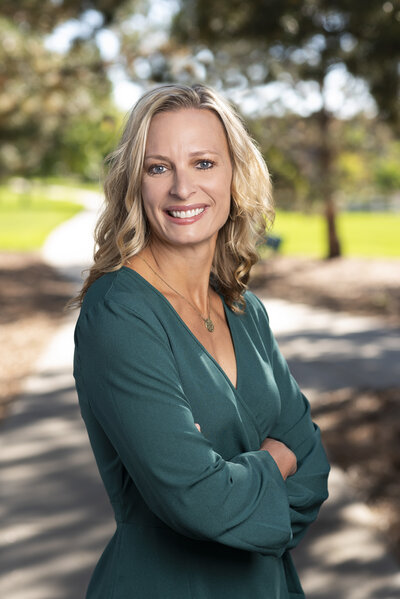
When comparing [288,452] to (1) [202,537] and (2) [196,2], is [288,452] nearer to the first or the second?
(1) [202,537]

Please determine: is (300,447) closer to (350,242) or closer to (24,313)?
(24,313)

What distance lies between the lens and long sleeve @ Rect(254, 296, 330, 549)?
1.92 meters

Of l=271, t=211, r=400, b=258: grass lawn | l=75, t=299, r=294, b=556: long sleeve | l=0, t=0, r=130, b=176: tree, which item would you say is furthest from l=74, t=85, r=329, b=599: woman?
l=271, t=211, r=400, b=258: grass lawn

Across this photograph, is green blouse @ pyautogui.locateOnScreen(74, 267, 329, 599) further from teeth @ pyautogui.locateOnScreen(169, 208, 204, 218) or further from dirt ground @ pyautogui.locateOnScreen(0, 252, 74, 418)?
dirt ground @ pyautogui.locateOnScreen(0, 252, 74, 418)

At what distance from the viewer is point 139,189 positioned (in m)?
1.78

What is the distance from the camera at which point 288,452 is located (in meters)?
1.95

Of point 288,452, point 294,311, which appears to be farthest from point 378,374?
point 288,452

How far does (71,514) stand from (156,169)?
119 inches

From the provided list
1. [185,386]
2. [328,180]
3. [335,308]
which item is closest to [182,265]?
[185,386]

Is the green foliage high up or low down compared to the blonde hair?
up

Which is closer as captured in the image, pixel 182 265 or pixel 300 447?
pixel 182 265

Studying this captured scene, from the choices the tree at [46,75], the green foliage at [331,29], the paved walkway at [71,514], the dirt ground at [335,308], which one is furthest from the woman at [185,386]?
the tree at [46,75]

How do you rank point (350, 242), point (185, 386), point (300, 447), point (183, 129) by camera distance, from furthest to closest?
1. point (350, 242)
2. point (300, 447)
3. point (183, 129)
4. point (185, 386)

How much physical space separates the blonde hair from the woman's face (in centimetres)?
2
